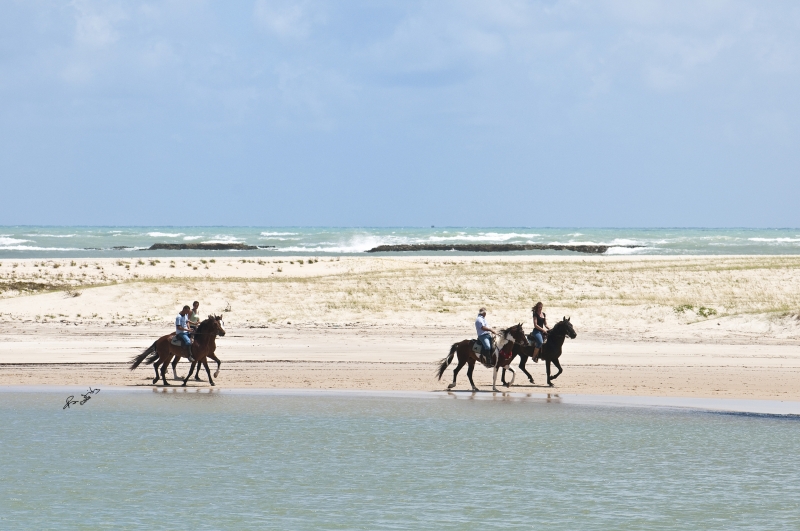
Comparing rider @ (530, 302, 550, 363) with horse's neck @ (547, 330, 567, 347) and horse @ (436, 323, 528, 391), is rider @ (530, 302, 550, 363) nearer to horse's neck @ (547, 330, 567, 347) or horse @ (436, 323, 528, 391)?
horse's neck @ (547, 330, 567, 347)

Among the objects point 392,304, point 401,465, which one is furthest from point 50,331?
point 401,465

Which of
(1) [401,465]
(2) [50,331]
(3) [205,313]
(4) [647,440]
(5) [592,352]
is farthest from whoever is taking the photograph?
(3) [205,313]

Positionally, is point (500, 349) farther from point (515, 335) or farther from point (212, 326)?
point (212, 326)

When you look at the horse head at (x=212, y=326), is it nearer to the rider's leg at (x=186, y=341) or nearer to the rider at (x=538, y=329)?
the rider's leg at (x=186, y=341)

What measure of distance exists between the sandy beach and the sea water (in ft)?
11.4

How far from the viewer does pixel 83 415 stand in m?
20.8

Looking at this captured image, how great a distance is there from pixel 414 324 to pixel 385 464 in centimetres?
2137

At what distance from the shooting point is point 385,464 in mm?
16828

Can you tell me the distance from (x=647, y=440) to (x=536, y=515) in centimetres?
520

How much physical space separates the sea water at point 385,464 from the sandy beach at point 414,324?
3.46m

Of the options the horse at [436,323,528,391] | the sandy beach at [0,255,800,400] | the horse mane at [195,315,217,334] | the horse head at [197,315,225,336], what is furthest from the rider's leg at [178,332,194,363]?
the horse at [436,323,528,391]

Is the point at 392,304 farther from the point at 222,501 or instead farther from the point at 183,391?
the point at 222,501

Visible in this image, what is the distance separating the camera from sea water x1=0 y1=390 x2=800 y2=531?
13797 mm

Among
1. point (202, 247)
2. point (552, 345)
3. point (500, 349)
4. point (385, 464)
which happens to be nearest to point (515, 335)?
point (500, 349)
